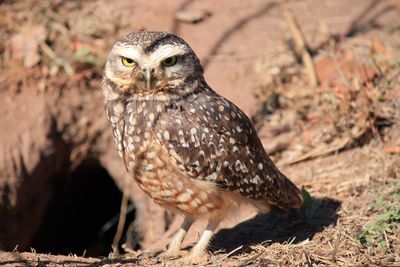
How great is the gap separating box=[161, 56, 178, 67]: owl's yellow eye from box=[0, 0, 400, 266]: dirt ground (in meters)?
1.57

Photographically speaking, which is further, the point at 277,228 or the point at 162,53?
the point at 277,228

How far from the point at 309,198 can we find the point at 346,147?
1.11 meters

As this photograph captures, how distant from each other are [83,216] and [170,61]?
5.64m

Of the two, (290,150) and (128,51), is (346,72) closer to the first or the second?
(290,150)

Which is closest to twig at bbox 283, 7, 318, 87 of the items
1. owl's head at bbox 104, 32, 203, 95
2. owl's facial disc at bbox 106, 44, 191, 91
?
owl's head at bbox 104, 32, 203, 95

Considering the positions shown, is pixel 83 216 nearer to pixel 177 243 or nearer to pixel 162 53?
pixel 177 243

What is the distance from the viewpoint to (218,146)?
488cm

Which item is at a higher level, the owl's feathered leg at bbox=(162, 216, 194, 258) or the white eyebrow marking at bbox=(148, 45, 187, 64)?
the white eyebrow marking at bbox=(148, 45, 187, 64)

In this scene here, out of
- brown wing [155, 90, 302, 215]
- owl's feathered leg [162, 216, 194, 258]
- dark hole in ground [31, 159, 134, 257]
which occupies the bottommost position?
dark hole in ground [31, 159, 134, 257]

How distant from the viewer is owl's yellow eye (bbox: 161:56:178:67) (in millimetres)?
4809

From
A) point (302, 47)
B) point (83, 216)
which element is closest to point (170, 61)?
point (302, 47)

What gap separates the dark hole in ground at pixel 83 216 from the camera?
9069mm

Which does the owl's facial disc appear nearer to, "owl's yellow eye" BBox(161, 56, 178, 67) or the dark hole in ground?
"owl's yellow eye" BBox(161, 56, 178, 67)

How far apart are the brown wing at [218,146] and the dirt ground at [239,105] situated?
57 cm
